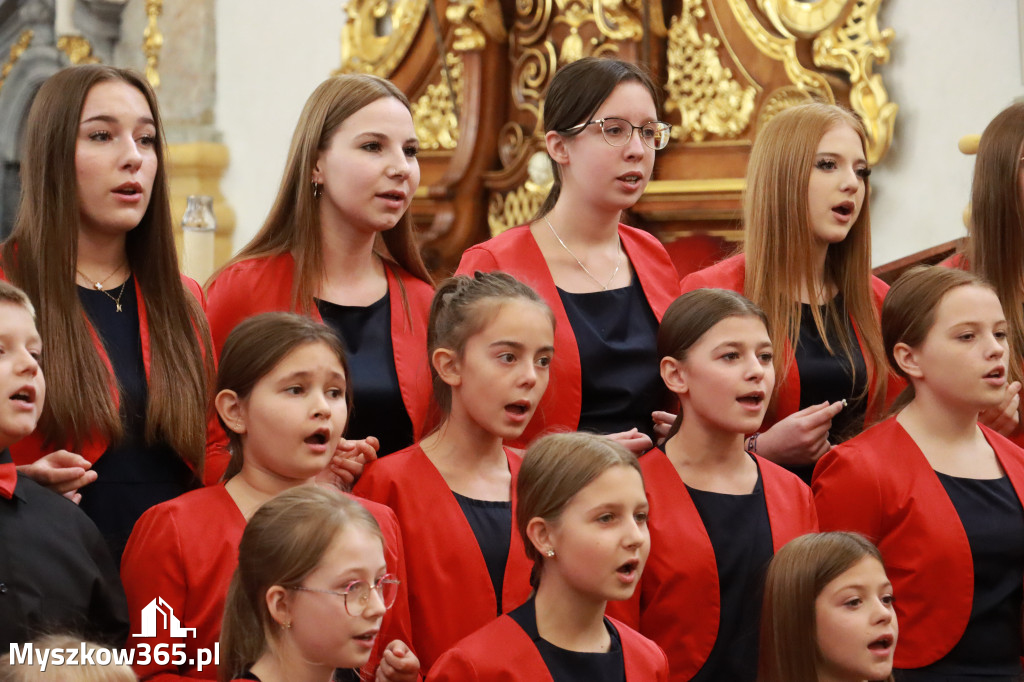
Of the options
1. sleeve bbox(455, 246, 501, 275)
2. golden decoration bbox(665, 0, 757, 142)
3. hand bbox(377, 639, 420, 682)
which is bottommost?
hand bbox(377, 639, 420, 682)

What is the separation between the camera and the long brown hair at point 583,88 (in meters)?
3.05

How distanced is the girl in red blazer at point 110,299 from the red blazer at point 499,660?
26.3 inches

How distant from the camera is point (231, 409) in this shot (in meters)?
2.52

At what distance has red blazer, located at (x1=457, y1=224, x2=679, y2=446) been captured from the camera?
114 inches

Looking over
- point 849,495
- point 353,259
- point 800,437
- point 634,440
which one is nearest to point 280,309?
point 353,259

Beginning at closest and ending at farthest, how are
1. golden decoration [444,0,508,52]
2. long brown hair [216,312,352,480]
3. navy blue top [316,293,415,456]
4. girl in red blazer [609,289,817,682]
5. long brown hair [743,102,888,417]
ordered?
long brown hair [216,312,352,480] → girl in red blazer [609,289,817,682] → navy blue top [316,293,415,456] → long brown hair [743,102,888,417] → golden decoration [444,0,508,52]

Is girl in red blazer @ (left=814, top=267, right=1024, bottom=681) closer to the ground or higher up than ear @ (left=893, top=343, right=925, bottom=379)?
closer to the ground

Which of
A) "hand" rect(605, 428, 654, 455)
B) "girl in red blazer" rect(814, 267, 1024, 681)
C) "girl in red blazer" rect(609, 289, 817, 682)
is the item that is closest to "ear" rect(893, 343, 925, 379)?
"girl in red blazer" rect(814, 267, 1024, 681)

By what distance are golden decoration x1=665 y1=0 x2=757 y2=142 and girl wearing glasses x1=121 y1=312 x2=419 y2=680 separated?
2429 mm

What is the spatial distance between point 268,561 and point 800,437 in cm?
122

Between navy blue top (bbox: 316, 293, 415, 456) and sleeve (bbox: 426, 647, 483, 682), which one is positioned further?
navy blue top (bbox: 316, 293, 415, 456)

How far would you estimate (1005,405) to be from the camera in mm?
3102

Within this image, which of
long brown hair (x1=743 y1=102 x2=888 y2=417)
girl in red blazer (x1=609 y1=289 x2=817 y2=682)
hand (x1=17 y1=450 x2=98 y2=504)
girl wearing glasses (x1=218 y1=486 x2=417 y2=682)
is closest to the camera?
girl wearing glasses (x1=218 y1=486 x2=417 y2=682)

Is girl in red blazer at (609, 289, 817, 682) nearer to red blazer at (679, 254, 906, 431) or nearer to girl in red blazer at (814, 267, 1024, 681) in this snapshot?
girl in red blazer at (814, 267, 1024, 681)
